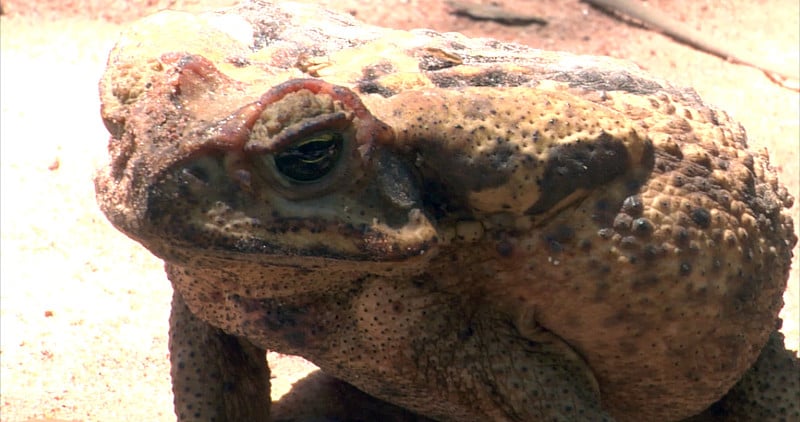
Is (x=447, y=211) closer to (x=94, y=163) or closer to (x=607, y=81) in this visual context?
(x=607, y=81)

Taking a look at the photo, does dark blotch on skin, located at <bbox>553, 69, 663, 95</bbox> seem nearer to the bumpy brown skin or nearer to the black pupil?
the bumpy brown skin

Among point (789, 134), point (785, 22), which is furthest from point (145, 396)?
point (785, 22)

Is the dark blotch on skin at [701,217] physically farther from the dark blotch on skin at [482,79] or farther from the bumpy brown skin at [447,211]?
the dark blotch on skin at [482,79]

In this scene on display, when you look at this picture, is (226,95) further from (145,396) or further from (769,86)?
(769,86)

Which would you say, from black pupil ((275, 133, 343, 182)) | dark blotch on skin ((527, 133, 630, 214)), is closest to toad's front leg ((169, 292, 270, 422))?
black pupil ((275, 133, 343, 182))

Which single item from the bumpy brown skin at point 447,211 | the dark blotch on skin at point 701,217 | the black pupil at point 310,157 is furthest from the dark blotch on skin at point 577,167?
the black pupil at point 310,157

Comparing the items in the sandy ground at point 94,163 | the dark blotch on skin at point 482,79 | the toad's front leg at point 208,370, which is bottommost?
the sandy ground at point 94,163
